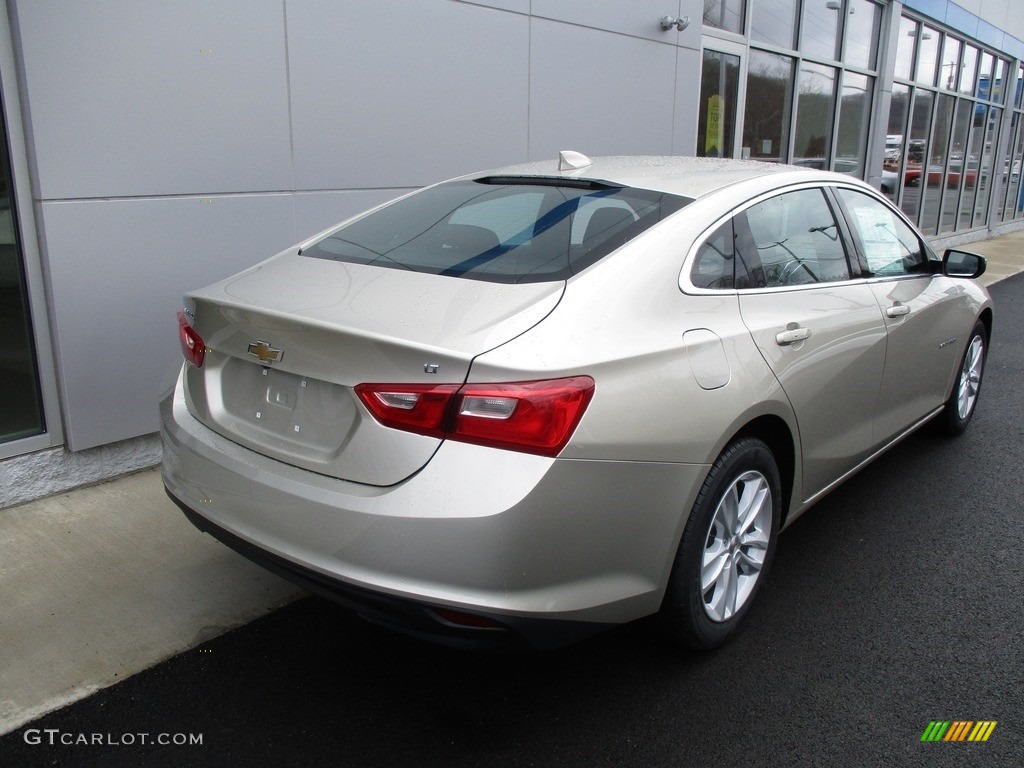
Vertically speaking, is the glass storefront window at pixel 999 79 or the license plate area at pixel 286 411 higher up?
the glass storefront window at pixel 999 79

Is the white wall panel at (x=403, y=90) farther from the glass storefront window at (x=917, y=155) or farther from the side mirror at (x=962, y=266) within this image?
the glass storefront window at (x=917, y=155)

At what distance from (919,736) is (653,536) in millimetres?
1015

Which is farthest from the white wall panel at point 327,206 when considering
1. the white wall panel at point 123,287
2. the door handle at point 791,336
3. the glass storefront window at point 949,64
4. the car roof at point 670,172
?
the glass storefront window at point 949,64

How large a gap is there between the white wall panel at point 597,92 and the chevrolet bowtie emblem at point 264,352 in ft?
15.3

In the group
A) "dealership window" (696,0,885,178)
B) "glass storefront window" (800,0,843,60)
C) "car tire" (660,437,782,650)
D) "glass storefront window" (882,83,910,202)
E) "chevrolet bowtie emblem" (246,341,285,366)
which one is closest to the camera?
"chevrolet bowtie emblem" (246,341,285,366)

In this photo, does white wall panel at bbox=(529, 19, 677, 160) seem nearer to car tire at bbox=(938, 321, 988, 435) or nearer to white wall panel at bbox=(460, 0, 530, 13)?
white wall panel at bbox=(460, 0, 530, 13)

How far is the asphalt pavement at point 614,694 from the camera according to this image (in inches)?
99.4

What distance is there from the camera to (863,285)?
3709 mm

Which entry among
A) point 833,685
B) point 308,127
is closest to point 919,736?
point 833,685

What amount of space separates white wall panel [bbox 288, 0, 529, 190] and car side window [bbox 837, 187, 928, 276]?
9.70 ft

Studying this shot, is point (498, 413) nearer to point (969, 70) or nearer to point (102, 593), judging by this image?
point (102, 593)

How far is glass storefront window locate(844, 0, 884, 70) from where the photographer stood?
40.6 ft

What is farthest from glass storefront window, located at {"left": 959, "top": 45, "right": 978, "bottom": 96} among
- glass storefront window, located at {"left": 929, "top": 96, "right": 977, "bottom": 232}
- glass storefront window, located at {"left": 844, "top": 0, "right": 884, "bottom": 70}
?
glass storefront window, located at {"left": 844, "top": 0, "right": 884, "bottom": 70}

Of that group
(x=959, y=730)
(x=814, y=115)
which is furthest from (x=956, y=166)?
(x=959, y=730)
